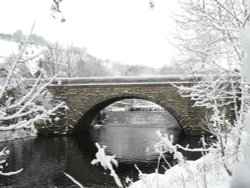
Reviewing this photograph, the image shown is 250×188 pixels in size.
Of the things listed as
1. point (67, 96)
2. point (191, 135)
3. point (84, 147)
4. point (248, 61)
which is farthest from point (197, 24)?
point (67, 96)

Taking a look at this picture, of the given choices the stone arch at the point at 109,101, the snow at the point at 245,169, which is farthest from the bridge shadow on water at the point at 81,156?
the snow at the point at 245,169

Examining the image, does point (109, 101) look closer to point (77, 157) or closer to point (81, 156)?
point (81, 156)

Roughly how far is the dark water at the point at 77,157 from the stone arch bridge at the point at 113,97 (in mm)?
1287

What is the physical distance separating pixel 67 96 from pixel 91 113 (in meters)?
2.44

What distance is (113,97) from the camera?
81.8 ft

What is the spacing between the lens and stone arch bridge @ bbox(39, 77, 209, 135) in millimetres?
23562

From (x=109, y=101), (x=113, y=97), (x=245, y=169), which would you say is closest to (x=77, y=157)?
(x=113, y=97)

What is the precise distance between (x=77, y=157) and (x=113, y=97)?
8.38 meters

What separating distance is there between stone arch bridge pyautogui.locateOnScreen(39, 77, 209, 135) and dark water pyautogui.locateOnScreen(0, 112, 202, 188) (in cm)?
129

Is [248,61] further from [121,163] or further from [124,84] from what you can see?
[124,84]

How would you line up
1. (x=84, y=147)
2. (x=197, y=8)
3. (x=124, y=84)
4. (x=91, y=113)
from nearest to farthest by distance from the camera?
1. (x=197, y=8)
2. (x=84, y=147)
3. (x=124, y=84)
4. (x=91, y=113)

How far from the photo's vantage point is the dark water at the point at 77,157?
12914 millimetres

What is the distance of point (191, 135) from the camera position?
76.2 ft

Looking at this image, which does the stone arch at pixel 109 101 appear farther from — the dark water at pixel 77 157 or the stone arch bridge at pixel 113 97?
the dark water at pixel 77 157
